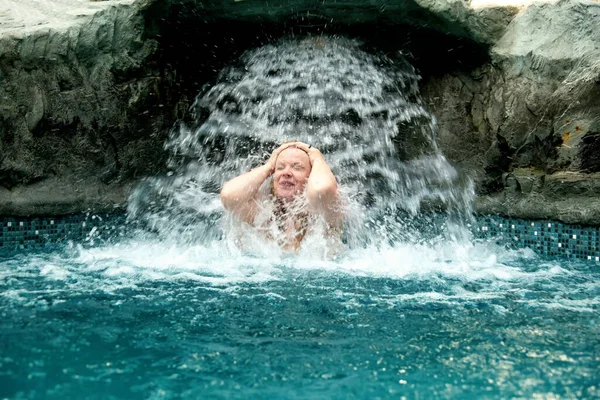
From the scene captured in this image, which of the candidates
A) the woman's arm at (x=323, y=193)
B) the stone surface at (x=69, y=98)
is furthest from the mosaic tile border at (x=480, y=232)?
the woman's arm at (x=323, y=193)

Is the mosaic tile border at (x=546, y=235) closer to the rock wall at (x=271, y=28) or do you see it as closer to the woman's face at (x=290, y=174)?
the rock wall at (x=271, y=28)

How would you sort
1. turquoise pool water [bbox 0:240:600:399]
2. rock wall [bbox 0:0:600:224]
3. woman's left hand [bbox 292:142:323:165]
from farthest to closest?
rock wall [bbox 0:0:600:224] → woman's left hand [bbox 292:142:323:165] → turquoise pool water [bbox 0:240:600:399]

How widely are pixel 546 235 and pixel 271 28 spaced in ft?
9.26

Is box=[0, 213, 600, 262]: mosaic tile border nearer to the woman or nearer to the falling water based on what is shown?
the falling water

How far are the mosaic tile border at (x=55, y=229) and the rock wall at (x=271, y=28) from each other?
9 centimetres

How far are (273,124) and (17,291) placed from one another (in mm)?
3195

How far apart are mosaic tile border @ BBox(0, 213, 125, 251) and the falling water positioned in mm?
420

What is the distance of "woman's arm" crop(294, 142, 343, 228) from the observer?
428cm

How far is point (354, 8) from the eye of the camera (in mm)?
5211

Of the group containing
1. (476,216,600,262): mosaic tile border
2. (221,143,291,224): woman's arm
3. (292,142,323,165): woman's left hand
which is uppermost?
(292,142,323,165): woman's left hand

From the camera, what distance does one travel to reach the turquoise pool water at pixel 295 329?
6.78 feet

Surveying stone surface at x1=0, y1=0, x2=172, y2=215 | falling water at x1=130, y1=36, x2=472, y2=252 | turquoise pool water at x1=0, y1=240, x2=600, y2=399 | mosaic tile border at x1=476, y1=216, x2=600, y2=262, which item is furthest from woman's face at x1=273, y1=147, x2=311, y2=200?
mosaic tile border at x1=476, y1=216, x2=600, y2=262

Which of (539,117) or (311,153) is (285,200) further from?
(539,117)

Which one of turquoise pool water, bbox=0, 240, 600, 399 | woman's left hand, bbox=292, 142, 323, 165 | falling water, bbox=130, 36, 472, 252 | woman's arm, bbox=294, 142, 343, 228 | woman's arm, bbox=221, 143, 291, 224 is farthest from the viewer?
falling water, bbox=130, 36, 472, 252
